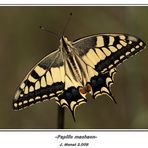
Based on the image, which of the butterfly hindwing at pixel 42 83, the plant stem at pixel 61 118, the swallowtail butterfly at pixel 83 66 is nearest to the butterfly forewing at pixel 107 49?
the swallowtail butterfly at pixel 83 66

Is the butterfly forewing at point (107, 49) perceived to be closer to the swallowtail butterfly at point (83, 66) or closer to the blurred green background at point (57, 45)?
the swallowtail butterfly at point (83, 66)

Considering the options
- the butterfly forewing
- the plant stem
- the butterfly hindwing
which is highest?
the butterfly forewing

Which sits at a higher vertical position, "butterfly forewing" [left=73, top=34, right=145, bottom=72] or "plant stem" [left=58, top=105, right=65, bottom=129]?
"butterfly forewing" [left=73, top=34, right=145, bottom=72]

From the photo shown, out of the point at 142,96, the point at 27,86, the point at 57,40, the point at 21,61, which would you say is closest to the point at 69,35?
the point at 57,40

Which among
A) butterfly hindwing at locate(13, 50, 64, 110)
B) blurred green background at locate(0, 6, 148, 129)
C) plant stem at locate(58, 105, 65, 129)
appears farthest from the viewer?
blurred green background at locate(0, 6, 148, 129)

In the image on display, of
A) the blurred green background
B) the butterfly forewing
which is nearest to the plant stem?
the butterfly forewing

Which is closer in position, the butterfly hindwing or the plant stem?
the plant stem

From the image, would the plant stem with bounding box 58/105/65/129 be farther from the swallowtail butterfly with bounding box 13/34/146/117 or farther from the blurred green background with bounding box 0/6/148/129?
the blurred green background with bounding box 0/6/148/129

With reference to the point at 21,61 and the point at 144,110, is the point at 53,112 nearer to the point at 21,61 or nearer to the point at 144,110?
the point at 21,61
